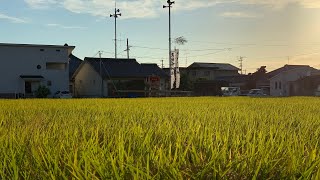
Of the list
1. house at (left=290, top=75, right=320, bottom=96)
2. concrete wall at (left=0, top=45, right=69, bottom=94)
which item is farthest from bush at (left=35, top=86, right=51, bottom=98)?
house at (left=290, top=75, right=320, bottom=96)

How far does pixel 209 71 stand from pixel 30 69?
29191mm

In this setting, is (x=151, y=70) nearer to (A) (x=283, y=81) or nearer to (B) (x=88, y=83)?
(B) (x=88, y=83)

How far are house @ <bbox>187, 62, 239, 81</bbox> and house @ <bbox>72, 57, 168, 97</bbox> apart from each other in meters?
15.7

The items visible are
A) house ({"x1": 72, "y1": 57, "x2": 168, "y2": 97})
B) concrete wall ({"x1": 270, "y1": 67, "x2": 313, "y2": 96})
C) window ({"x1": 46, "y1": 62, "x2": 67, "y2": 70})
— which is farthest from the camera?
concrete wall ({"x1": 270, "y1": 67, "x2": 313, "y2": 96})

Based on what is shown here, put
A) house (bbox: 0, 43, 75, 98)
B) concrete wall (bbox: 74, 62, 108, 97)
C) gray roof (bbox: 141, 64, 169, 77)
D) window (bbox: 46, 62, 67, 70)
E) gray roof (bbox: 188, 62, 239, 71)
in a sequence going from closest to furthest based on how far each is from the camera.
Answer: house (bbox: 0, 43, 75, 98) < window (bbox: 46, 62, 67, 70) < concrete wall (bbox: 74, 62, 108, 97) < gray roof (bbox: 141, 64, 169, 77) < gray roof (bbox: 188, 62, 239, 71)

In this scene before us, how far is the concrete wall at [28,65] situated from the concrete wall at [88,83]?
3.01m

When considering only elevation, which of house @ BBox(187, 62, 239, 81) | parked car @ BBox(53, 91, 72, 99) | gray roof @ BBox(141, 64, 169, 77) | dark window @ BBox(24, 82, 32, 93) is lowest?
parked car @ BBox(53, 91, 72, 99)

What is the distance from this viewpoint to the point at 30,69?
135ft

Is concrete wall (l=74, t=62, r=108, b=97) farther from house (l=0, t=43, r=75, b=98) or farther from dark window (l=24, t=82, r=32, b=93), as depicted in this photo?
dark window (l=24, t=82, r=32, b=93)

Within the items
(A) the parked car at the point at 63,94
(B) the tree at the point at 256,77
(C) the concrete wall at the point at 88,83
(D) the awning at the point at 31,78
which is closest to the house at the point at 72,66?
(C) the concrete wall at the point at 88,83

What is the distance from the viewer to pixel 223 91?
4728cm

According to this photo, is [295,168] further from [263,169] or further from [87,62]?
[87,62]

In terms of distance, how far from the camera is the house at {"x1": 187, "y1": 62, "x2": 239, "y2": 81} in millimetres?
61562

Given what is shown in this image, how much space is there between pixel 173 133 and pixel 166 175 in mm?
1614
